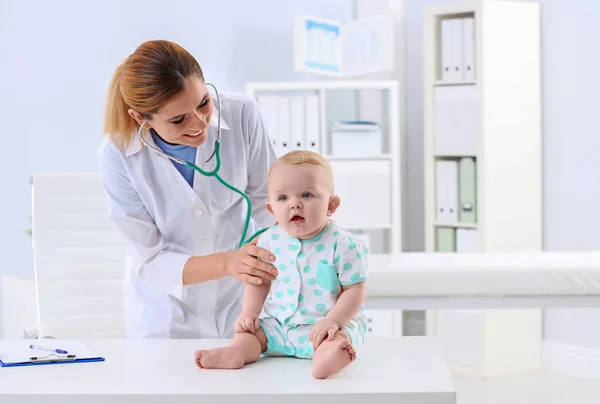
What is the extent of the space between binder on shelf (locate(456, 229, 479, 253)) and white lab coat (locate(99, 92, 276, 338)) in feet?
7.01

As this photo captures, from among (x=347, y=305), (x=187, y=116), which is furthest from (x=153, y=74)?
(x=347, y=305)

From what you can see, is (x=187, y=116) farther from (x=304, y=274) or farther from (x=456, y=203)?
(x=456, y=203)

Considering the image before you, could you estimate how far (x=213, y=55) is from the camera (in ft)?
13.9

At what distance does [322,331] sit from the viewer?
1.36m

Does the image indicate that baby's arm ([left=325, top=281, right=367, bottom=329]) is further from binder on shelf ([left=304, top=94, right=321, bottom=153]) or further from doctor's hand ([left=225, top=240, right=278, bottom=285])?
binder on shelf ([left=304, top=94, right=321, bottom=153])

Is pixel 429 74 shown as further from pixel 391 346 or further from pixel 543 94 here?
pixel 391 346

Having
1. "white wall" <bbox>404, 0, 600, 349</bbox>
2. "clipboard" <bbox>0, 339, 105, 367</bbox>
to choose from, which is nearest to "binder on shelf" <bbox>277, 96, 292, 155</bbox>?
"white wall" <bbox>404, 0, 600, 349</bbox>

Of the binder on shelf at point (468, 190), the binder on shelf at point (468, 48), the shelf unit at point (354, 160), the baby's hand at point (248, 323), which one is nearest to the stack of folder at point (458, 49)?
the binder on shelf at point (468, 48)

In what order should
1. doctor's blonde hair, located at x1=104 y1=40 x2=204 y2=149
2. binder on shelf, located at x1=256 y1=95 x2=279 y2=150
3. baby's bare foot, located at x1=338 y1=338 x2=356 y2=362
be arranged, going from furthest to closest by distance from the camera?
1. binder on shelf, located at x1=256 y1=95 x2=279 y2=150
2. doctor's blonde hair, located at x1=104 y1=40 x2=204 y2=149
3. baby's bare foot, located at x1=338 y1=338 x2=356 y2=362

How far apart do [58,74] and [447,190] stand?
1.83 meters

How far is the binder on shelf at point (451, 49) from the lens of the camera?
381 cm

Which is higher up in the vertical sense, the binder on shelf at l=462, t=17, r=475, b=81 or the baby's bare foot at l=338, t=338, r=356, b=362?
the binder on shelf at l=462, t=17, r=475, b=81

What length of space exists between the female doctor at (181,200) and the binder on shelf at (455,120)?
209 cm

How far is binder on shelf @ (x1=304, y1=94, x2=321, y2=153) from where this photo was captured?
153 inches
